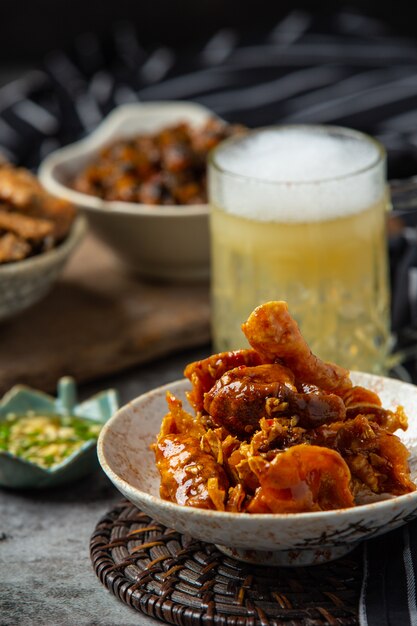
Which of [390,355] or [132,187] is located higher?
[132,187]

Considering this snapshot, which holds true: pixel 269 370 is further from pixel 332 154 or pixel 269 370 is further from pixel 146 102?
pixel 146 102

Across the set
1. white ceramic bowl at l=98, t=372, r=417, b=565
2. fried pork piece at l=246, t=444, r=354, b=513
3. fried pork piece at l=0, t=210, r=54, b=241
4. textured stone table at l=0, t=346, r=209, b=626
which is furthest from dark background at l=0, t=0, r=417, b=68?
fried pork piece at l=246, t=444, r=354, b=513

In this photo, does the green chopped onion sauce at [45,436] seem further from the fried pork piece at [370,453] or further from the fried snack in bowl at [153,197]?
the fried snack in bowl at [153,197]

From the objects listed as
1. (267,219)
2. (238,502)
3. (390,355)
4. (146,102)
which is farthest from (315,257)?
(146,102)

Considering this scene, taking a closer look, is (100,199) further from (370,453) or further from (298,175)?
(370,453)

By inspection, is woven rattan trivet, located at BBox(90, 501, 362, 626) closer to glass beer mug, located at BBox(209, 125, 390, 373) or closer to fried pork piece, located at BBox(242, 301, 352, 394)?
Result: fried pork piece, located at BBox(242, 301, 352, 394)

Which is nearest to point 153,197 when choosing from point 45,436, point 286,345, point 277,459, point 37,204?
point 37,204

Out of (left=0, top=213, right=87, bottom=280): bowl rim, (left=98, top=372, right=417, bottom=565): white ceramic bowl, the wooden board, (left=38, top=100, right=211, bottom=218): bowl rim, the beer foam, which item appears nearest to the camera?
(left=98, top=372, right=417, bottom=565): white ceramic bowl
